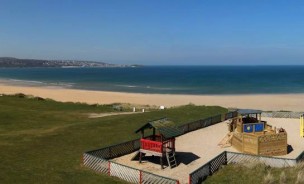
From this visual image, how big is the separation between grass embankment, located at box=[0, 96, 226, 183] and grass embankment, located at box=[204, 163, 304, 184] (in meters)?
5.96

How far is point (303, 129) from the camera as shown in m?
34.3

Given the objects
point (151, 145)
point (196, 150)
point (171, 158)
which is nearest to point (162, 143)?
point (151, 145)

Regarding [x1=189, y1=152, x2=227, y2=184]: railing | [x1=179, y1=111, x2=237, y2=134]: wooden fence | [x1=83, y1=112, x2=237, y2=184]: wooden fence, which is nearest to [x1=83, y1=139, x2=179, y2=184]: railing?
[x1=83, y1=112, x2=237, y2=184]: wooden fence

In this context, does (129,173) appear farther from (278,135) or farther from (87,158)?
(278,135)

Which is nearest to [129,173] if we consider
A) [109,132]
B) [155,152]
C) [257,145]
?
[155,152]

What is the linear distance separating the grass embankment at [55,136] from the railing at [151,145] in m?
3.97

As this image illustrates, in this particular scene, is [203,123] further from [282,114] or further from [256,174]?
[256,174]

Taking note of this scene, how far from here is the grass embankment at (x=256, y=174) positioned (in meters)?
20.7

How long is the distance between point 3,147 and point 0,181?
8174mm

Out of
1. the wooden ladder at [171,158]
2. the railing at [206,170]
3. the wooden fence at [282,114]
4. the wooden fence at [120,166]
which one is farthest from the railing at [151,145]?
the wooden fence at [282,114]

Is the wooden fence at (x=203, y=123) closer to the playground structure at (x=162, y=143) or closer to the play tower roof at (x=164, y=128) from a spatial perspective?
the play tower roof at (x=164, y=128)

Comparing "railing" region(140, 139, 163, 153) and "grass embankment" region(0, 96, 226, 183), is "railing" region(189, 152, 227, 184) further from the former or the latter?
"grass embankment" region(0, 96, 226, 183)

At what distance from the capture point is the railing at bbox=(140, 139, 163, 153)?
79.3 ft

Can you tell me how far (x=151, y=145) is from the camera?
2462 centimetres
